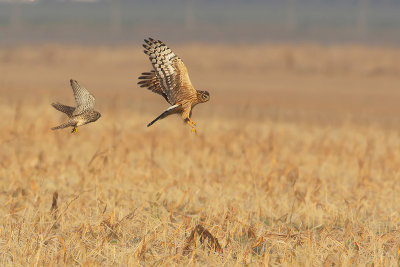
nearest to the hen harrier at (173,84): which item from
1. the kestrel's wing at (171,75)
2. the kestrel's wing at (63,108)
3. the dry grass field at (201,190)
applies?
the kestrel's wing at (171,75)

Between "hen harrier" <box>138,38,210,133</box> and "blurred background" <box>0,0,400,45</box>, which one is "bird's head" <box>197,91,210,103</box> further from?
"blurred background" <box>0,0,400,45</box>

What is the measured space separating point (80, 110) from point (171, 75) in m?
0.68

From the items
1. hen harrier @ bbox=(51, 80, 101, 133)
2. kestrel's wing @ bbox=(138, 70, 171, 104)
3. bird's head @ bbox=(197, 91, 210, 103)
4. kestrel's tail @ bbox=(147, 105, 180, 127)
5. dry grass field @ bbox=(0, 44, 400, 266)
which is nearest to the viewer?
hen harrier @ bbox=(51, 80, 101, 133)

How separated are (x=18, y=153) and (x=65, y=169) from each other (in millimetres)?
1166

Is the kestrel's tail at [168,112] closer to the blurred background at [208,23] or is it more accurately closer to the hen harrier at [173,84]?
the hen harrier at [173,84]

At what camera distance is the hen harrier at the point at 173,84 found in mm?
3727

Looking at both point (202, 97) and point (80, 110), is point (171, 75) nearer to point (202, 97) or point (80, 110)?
point (202, 97)

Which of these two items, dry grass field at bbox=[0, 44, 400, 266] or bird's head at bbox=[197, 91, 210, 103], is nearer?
bird's head at bbox=[197, 91, 210, 103]

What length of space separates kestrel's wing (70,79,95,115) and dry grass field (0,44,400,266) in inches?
21.1

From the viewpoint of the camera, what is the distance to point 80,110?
11.9 ft

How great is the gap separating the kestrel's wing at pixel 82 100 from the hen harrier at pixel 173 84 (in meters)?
0.35

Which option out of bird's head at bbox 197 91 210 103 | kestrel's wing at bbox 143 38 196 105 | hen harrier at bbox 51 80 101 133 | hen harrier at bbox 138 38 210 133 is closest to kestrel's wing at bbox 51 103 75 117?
hen harrier at bbox 51 80 101 133

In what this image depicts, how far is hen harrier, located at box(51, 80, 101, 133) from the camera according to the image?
11.5 ft

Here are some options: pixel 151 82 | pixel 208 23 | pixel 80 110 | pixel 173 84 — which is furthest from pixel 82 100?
pixel 208 23
